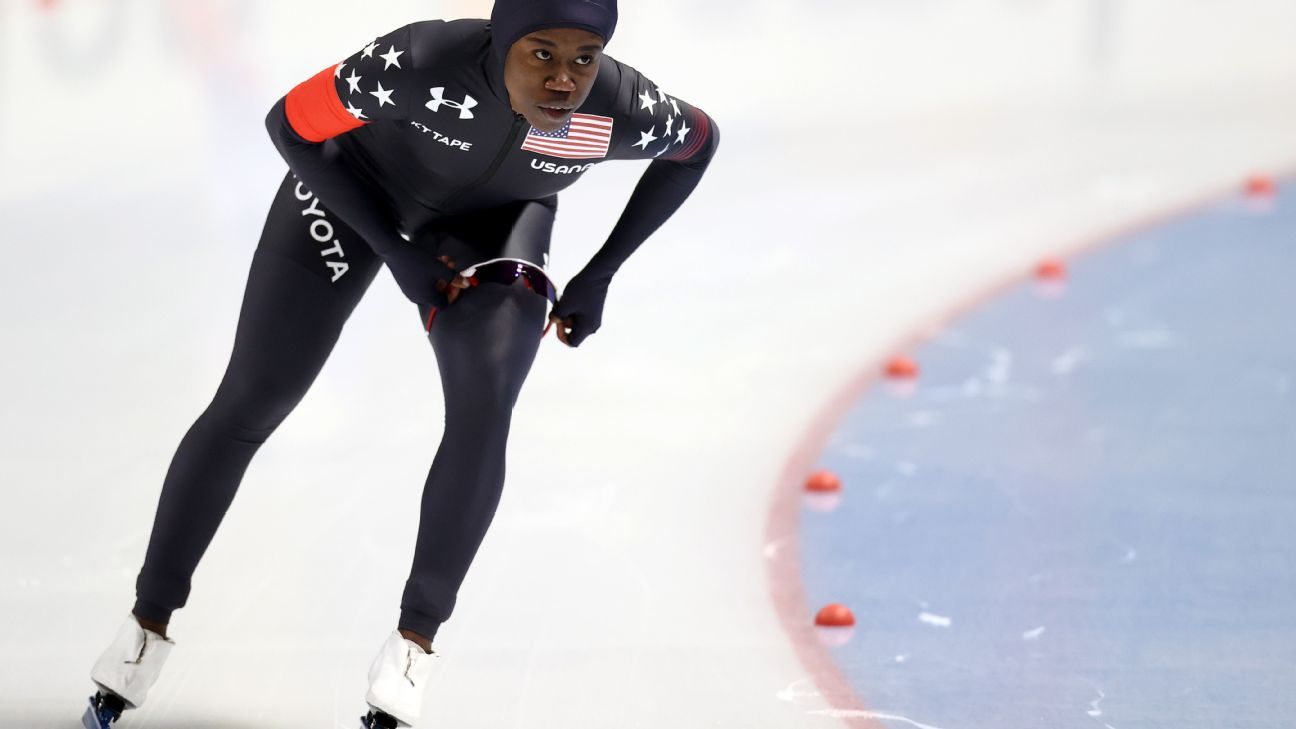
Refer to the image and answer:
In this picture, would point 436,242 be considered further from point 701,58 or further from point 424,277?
point 701,58

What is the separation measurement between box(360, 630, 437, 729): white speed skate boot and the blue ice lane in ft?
2.63

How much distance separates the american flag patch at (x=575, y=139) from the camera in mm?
2387

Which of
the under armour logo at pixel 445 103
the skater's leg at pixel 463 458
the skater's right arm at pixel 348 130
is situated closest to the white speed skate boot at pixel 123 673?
the skater's leg at pixel 463 458

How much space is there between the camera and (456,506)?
7.55 ft

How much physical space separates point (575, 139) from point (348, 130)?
1.21 ft

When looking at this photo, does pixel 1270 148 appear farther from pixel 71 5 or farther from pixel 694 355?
pixel 71 5

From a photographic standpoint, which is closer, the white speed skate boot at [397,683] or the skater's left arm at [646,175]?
the white speed skate boot at [397,683]

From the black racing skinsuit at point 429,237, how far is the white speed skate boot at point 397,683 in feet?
0.14

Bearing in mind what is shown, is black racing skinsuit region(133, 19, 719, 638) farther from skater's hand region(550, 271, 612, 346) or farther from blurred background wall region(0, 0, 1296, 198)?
blurred background wall region(0, 0, 1296, 198)

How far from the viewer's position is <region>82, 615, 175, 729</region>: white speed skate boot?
2443mm

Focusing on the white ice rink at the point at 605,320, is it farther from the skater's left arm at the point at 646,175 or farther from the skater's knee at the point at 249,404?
the skater's left arm at the point at 646,175

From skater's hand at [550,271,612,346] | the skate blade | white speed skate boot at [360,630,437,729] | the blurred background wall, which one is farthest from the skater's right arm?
the blurred background wall

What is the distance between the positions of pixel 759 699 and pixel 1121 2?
240 inches

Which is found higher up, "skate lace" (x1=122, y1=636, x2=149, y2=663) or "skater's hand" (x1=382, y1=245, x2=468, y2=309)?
"skater's hand" (x1=382, y1=245, x2=468, y2=309)
